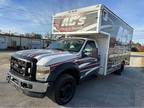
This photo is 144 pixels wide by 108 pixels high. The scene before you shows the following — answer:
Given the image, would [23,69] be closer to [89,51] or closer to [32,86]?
[32,86]

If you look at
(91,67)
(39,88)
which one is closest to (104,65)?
(91,67)

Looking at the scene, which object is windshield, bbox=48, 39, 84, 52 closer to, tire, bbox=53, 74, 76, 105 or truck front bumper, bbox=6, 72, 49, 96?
tire, bbox=53, 74, 76, 105

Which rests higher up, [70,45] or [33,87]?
[70,45]

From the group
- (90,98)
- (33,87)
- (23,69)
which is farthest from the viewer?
(90,98)

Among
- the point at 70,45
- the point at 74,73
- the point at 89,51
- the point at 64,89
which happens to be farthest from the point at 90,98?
the point at 70,45

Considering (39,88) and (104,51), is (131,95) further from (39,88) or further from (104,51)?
(39,88)

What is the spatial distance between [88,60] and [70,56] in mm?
1015

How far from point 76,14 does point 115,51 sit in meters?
2.79

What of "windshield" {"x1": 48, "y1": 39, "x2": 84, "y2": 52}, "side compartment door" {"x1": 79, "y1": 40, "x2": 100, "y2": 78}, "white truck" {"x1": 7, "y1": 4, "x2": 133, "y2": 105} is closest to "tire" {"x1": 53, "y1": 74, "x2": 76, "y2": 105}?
"white truck" {"x1": 7, "y1": 4, "x2": 133, "y2": 105}

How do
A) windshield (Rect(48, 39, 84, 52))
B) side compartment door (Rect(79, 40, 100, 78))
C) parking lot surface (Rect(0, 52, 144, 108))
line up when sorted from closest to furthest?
parking lot surface (Rect(0, 52, 144, 108))
side compartment door (Rect(79, 40, 100, 78))
windshield (Rect(48, 39, 84, 52))

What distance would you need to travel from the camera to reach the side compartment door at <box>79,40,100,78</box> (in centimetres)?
506

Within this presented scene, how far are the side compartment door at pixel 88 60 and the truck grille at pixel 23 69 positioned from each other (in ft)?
5.66

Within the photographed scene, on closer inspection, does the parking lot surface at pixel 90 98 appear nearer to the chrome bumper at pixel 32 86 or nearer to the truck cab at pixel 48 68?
the truck cab at pixel 48 68

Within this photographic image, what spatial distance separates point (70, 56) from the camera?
4.51m
